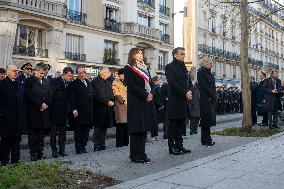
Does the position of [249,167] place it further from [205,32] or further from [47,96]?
[205,32]

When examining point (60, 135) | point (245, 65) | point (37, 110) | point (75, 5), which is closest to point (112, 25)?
point (75, 5)

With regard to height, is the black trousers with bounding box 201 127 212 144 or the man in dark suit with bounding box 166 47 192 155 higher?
the man in dark suit with bounding box 166 47 192 155

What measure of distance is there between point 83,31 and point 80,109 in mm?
22997

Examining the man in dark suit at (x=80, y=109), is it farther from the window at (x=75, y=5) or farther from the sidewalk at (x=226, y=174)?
the window at (x=75, y=5)

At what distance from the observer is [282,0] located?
1606 cm

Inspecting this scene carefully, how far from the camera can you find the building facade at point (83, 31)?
25719 millimetres

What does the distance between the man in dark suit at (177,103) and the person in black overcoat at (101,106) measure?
2.14 metres

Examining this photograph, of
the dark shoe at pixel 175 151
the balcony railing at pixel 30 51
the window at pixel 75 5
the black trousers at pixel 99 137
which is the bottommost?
the dark shoe at pixel 175 151

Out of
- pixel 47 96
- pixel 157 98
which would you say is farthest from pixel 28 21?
pixel 47 96

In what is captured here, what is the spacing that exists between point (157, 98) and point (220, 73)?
134 ft

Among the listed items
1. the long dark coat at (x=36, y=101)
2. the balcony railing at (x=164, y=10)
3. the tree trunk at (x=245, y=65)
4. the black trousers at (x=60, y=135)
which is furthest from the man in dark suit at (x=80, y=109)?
the balcony railing at (x=164, y=10)

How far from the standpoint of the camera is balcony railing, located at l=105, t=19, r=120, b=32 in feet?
111

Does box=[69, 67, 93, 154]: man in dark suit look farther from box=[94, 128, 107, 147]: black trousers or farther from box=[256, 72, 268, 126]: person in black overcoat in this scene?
box=[256, 72, 268, 126]: person in black overcoat

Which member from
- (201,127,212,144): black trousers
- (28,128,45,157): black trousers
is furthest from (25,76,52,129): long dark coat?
(201,127,212,144): black trousers
